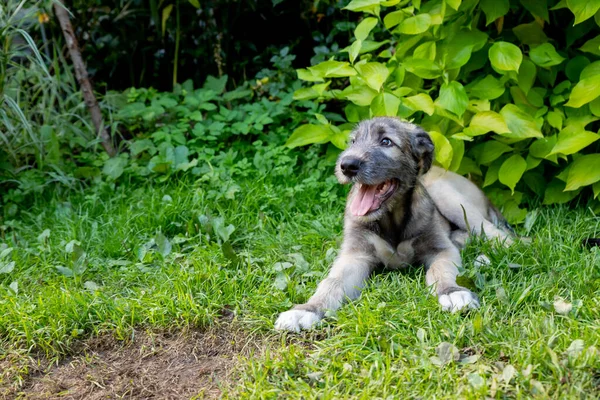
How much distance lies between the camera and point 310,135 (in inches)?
223

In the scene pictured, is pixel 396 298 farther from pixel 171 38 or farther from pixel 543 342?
pixel 171 38

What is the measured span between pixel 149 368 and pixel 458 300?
1.57m

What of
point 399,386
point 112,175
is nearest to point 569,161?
point 399,386

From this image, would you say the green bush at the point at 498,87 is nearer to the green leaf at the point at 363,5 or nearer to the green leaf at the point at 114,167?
the green leaf at the point at 363,5

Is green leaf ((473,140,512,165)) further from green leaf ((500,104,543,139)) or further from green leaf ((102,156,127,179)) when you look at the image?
green leaf ((102,156,127,179))

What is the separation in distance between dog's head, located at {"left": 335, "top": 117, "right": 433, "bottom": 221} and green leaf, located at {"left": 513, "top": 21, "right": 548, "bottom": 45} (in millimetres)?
1248

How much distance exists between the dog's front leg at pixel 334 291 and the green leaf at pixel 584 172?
159cm

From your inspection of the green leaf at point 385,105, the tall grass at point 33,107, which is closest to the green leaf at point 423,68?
the green leaf at point 385,105

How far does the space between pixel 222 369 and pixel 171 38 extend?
5.43 m

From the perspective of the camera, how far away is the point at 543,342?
3238 millimetres

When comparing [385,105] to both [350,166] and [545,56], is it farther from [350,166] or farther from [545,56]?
[545,56]

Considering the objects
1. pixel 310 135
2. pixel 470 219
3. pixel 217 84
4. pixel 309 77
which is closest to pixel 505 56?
pixel 470 219

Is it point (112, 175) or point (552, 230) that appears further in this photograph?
point (112, 175)

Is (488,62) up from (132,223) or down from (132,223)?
up
